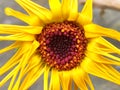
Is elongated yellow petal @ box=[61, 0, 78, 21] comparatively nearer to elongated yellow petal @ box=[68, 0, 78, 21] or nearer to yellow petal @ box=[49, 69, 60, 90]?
elongated yellow petal @ box=[68, 0, 78, 21]

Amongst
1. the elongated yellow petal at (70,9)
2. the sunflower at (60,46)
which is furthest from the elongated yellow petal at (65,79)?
the elongated yellow petal at (70,9)

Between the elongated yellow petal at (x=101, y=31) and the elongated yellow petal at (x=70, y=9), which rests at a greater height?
the elongated yellow petal at (x=70, y=9)

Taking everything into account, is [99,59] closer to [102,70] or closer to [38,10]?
[102,70]

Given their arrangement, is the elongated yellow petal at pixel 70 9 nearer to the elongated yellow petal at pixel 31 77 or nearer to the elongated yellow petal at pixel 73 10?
the elongated yellow petal at pixel 73 10

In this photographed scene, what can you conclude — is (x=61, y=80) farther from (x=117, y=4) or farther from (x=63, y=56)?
(x=117, y=4)

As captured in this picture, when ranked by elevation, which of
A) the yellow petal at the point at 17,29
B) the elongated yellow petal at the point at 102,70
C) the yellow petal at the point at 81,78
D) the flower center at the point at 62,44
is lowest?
the yellow petal at the point at 81,78

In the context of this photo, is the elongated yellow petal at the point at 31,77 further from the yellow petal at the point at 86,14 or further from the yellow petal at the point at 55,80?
the yellow petal at the point at 86,14

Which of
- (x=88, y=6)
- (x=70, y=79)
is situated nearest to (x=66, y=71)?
(x=70, y=79)
